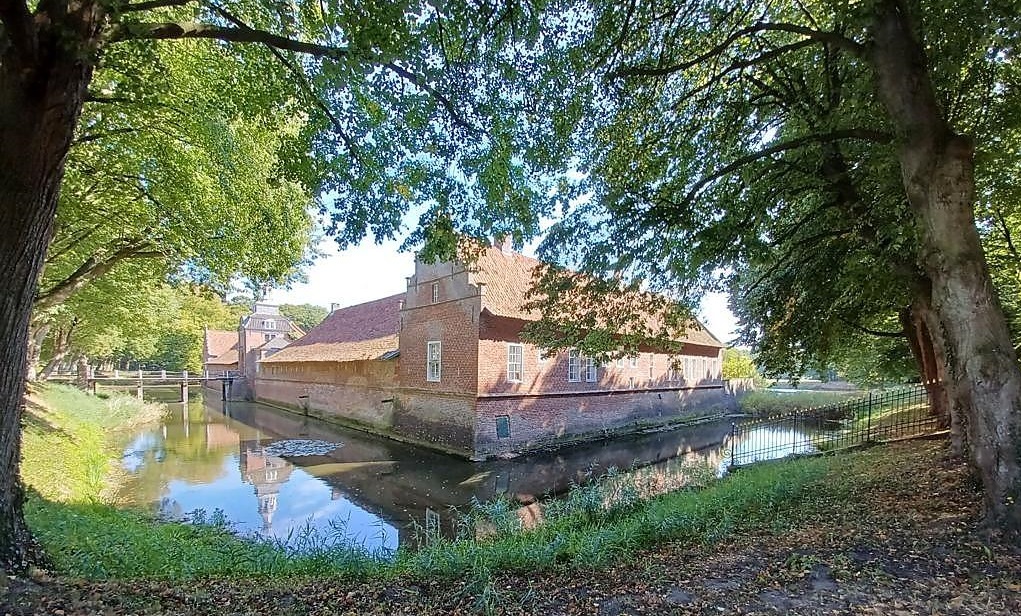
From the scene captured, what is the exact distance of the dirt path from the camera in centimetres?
304

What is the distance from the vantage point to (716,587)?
3.49 m

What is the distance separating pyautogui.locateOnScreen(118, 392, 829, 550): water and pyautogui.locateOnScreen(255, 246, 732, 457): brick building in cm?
97

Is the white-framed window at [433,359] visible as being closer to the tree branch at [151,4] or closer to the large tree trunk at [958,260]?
the tree branch at [151,4]

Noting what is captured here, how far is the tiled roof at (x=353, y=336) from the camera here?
22.0 metres

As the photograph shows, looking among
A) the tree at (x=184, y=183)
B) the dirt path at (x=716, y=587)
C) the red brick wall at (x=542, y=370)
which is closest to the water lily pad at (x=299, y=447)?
the red brick wall at (x=542, y=370)

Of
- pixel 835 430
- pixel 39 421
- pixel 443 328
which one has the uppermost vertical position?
pixel 443 328

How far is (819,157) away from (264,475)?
14.6 m

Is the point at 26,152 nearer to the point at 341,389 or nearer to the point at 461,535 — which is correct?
the point at 461,535

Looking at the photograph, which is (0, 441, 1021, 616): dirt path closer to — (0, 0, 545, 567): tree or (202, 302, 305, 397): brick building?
(0, 0, 545, 567): tree

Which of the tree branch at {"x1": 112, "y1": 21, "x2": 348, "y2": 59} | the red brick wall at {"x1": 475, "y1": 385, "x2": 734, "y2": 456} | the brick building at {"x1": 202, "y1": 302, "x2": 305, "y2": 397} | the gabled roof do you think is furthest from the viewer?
the gabled roof

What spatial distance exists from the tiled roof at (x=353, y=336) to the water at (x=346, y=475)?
400 cm

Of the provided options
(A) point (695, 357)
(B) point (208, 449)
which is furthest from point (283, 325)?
(A) point (695, 357)

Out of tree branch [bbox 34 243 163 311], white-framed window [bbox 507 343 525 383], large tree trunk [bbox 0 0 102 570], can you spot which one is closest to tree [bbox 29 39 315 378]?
tree branch [bbox 34 243 163 311]

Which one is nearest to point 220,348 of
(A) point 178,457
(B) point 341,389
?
(B) point 341,389
